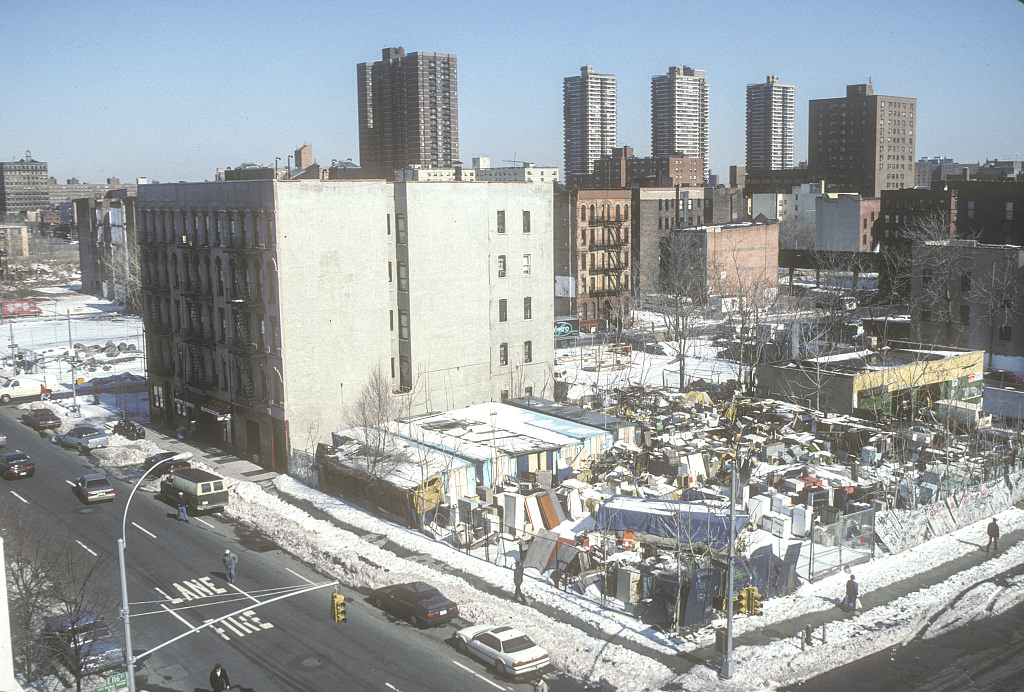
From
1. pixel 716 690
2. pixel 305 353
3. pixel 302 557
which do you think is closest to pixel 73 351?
pixel 305 353

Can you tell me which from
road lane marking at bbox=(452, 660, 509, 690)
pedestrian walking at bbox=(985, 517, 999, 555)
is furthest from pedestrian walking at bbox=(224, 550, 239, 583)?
pedestrian walking at bbox=(985, 517, 999, 555)

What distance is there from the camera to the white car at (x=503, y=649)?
2344 cm

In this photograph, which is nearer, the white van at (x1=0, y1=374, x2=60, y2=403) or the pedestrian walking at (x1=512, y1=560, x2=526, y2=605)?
the pedestrian walking at (x1=512, y1=560, x2=526, y2=605)

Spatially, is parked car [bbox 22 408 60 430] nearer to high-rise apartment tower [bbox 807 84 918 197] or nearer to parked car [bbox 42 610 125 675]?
parked car [bbox 42 610 125 675]

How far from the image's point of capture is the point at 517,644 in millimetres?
24016

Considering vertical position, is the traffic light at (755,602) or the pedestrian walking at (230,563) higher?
the traffic light at (755,602)

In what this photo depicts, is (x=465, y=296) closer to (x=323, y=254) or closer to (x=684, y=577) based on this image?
(x=323, y=254)

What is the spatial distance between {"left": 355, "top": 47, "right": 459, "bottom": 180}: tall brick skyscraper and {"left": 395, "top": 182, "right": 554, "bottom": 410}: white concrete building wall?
111 metres

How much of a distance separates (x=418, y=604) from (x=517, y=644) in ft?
Result: 13.0

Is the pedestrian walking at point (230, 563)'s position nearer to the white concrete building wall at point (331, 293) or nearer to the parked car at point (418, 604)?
the parked car at point (418, 604)

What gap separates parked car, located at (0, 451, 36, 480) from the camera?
4262cm

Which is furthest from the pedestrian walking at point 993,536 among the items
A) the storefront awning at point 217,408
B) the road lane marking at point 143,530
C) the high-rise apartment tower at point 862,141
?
the high-rise apartment tower at point 862,141

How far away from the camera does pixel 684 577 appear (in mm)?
27016

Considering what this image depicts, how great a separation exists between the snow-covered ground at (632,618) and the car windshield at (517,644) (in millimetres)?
938
